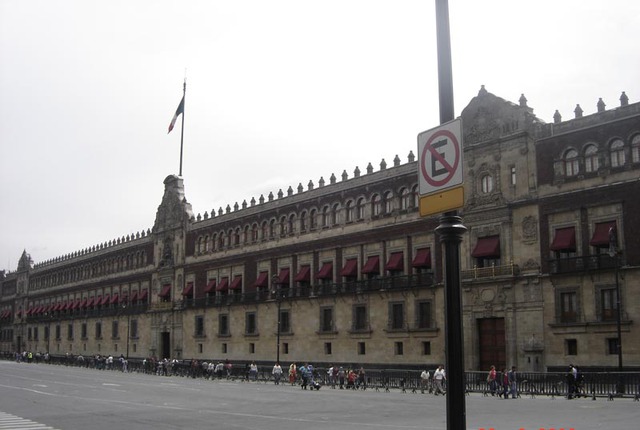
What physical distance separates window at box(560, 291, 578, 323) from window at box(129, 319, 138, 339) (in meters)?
55.3

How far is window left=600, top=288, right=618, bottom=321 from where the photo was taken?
38.6 m

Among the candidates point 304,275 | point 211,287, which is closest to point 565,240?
point 304,275

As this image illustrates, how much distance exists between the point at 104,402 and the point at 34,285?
95.4 m

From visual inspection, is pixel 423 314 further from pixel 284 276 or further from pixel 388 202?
pixel 284 276

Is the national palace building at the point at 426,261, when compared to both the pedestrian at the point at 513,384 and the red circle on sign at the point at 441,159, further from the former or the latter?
the red circle on sign at the point at 441,159

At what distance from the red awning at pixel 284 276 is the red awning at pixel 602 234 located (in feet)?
89.4

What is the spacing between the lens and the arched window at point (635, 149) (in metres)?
38.7

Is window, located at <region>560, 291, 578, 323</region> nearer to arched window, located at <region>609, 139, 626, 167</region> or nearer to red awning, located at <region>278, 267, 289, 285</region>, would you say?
arched window, located at <region>609, 139, 626, 167</region>

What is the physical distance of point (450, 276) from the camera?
21.6 ft

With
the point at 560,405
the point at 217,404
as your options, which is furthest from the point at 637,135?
the point at 217,404

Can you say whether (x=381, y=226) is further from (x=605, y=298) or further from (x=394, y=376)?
(x=605, y=298)

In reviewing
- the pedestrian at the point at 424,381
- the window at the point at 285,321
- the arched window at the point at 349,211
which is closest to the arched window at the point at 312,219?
the arched window at the point at 349,211

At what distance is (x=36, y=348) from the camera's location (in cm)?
11319

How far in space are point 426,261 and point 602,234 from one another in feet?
39.5
